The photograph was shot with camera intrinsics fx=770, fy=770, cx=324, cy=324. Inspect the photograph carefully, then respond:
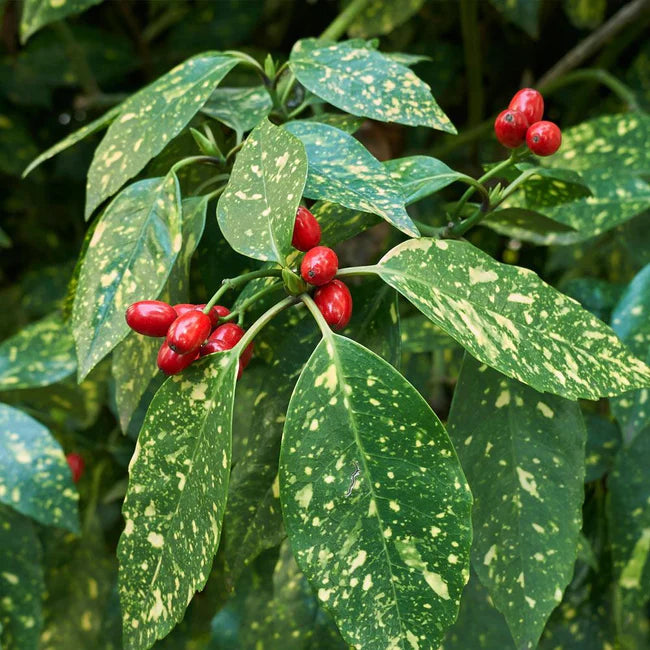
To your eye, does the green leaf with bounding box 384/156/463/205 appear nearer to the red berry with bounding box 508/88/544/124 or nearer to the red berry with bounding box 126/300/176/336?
the red berry with bounding box 508/88/544/124

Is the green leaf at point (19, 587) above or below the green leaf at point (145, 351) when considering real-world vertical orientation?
below

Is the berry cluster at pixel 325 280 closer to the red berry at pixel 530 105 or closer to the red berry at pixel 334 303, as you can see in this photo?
the red berry at pixel 334 303

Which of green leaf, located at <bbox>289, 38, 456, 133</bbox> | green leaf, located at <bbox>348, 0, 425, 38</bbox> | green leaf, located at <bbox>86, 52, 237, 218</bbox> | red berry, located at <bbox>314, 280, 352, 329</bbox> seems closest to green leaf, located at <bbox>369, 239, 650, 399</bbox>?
red berry, located at <bbox>314, 280, 352, 329</bbox>

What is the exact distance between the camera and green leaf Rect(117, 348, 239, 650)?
49 cm

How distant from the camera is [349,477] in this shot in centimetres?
46

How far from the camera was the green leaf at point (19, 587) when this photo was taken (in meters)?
0.88

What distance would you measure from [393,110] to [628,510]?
0.50m

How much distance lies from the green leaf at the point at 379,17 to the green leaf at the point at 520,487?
722 millimetres

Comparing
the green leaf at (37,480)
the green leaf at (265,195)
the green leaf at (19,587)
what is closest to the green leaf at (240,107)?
the green leaf at (265,195)

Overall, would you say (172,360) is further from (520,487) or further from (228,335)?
(520,487)

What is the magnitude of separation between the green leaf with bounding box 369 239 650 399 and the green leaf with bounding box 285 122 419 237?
3 centimetres

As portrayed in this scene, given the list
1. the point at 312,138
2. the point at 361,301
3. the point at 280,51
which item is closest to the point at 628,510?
the point at 361,301

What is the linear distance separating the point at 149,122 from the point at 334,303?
0.86 feet

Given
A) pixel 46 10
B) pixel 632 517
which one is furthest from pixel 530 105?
pixel 46 10
